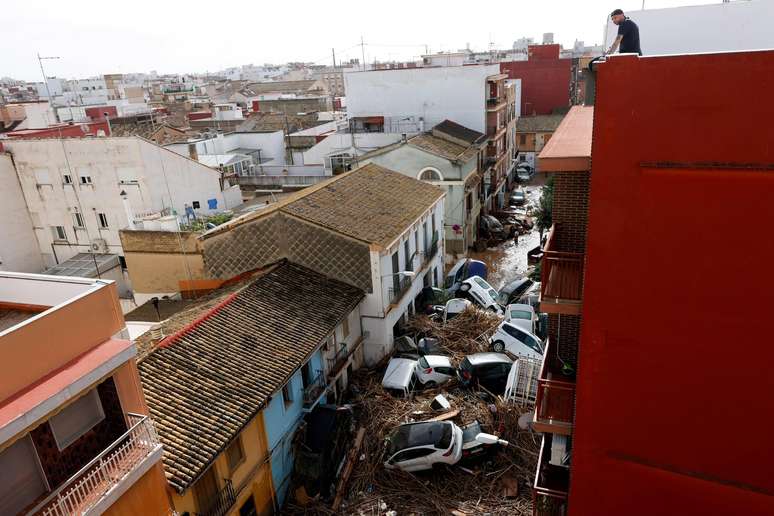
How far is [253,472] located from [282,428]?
61.6 inches

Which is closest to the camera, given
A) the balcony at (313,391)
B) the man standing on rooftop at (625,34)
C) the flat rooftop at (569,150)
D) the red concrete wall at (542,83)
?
the flat rooftop at (569,150)

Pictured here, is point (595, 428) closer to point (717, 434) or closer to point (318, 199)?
point (717, 434)

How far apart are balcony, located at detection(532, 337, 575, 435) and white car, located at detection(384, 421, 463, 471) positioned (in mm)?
4715

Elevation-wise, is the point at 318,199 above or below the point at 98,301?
below

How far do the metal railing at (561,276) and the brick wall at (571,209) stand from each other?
0.55 m

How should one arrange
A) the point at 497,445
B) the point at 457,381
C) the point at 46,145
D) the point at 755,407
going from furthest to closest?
the point at 46,145 → the point at 457,381 → the point at 497,445 → the point at 755,407

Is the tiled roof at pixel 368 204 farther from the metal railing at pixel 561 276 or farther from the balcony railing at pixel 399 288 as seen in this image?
the metal railing at pixel 561 276

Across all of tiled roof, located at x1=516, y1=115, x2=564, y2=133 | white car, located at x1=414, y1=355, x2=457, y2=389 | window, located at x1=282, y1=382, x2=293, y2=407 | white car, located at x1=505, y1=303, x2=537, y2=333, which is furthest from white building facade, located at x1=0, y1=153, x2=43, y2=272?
tiled roof, located at x1=516, y1=115, x2=564, y2=133

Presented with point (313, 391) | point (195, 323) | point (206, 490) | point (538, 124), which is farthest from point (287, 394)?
point (538, 124)

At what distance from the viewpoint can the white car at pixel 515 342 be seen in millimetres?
19078

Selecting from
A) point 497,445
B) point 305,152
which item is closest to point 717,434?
point 497,445

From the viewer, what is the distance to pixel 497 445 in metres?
15.0

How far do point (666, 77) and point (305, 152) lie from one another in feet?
114

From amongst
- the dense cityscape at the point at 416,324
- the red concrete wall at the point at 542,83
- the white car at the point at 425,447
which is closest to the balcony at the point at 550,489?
the dense cityscape at the point at 416,324
